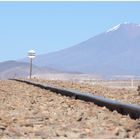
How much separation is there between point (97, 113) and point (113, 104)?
137 centimetres

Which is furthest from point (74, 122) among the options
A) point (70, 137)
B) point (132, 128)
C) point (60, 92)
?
point (60, 92)

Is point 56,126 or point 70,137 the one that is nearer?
point 70,137

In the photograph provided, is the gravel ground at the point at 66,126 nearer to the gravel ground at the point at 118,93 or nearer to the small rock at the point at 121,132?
the small rock at the point at 121,132

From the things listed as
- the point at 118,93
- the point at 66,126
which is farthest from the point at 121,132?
the point at 118,93

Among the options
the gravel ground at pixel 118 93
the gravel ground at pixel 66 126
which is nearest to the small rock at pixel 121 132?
the gravel ground at pixel 66 126

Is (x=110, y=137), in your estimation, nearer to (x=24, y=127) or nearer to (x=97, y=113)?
(x=24, y=127)

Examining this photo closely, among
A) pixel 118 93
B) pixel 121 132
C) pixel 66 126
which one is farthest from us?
pixel 118 93

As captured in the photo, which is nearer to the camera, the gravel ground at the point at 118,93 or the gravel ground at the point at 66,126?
the gravel ground at the point at 66,126

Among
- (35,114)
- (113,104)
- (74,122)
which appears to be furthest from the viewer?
(113,104)

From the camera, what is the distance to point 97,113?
36.7ft

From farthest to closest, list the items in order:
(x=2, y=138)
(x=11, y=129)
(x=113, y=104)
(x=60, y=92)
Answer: (x=60, y=92) → (x=113, y=104) → (x=11, y=129) → (x=2, y=138)

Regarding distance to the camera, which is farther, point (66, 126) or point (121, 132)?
point (66, 126)

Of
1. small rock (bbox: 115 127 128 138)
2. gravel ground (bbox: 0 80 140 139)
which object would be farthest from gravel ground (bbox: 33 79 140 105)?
small rock (bbox: 115 127 128 138)

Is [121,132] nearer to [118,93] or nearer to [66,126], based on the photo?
[66,126]
